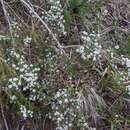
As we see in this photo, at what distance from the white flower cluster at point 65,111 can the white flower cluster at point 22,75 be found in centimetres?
17

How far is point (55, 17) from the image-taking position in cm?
306

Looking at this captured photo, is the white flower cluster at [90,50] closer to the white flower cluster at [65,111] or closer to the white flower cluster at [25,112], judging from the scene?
the white flower cluster at [65,111]

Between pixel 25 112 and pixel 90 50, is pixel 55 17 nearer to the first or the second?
pixel 90 50

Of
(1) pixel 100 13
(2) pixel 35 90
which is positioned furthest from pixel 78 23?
(2) pixel 35 90

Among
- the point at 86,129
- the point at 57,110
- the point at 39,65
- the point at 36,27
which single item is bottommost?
the point at 86,129

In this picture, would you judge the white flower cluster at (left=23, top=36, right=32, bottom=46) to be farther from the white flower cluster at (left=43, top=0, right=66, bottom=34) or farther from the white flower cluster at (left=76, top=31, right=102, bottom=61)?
the white flower cluster at (left=76, top=31, right=102, bottom=61)

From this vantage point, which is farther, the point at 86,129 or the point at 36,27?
the point at 36,27

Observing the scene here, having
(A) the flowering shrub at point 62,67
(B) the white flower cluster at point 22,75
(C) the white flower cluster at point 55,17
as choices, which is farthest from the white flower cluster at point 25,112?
(C) the white flower cluster at point 55,17

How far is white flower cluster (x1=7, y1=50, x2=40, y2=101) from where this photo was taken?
2.63 meters

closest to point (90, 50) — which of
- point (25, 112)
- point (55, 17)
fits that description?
point (55, 17)

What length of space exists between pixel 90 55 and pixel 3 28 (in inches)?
28.0

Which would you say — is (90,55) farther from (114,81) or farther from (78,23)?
(78,23)

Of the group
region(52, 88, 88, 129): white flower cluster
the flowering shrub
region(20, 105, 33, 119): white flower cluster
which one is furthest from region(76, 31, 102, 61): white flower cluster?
region(20, 105, 33, 119): white flower cluster

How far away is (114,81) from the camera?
2979 millimetres
